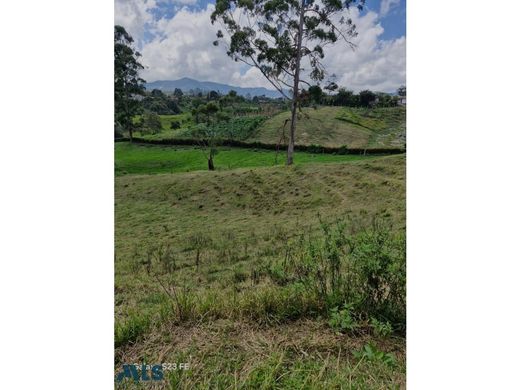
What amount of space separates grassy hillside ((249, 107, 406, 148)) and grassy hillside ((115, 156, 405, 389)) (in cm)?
50

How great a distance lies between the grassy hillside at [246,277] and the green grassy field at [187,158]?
0.21m

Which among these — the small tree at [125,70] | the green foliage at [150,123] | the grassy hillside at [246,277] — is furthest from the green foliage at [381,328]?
the green foliage at [150,123]

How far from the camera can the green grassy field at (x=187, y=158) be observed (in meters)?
6.41

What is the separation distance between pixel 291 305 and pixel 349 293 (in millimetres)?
407

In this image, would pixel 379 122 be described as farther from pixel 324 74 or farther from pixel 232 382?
pixel 232 382

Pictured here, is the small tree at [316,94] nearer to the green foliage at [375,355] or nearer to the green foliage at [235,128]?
the green foliage at [235,128]

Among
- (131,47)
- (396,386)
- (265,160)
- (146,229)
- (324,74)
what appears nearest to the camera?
(396,386)

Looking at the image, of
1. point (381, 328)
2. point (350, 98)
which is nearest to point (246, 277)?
point (381, 328)

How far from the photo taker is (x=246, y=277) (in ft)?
11.8

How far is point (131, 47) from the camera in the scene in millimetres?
3441

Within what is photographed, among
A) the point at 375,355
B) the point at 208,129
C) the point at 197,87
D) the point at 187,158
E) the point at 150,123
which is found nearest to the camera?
the point at 375,355

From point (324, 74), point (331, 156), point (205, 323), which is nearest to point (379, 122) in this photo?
point (324, 74)

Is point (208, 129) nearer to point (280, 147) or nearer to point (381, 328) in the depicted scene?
point (280, 147)

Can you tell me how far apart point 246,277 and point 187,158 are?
6.45m
